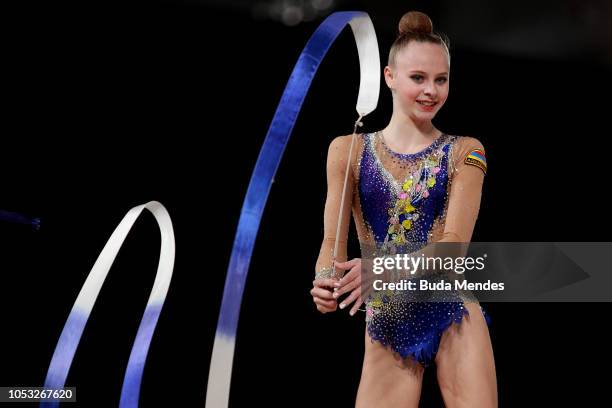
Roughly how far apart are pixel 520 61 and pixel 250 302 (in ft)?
5.00

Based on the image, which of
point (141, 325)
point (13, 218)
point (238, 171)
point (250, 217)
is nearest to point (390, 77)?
point (250, 217)

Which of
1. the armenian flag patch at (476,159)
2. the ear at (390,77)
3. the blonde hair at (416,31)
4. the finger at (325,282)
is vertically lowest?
the finger at (325,282)

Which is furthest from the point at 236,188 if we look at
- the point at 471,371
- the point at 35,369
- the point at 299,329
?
the point at 471,371

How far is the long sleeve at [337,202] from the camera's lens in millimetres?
2102

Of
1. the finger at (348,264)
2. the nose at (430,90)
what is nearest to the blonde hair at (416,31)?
the nose at (430,90)

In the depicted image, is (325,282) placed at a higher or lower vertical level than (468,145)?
lower

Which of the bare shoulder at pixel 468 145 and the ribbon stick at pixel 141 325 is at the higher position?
the bare shoulder at pixel 468 145

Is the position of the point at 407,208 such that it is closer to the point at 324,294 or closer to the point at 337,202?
the point at 337,202

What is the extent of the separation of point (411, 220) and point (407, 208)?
0.12 ft

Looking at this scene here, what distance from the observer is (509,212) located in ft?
10.0

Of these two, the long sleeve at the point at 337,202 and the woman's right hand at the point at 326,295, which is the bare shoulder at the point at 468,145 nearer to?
the long sleeve at the point at 337,202

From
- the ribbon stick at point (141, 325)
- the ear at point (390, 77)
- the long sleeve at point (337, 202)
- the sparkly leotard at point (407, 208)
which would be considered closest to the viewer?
the sparkly leotard at point (407, 208)

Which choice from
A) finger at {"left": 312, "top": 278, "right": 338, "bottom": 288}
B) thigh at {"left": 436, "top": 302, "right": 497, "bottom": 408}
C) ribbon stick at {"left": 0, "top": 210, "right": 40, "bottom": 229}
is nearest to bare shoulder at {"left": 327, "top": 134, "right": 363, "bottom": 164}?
finger at {"left": 312, "top": 278, "right": 338, "bottom": 288}

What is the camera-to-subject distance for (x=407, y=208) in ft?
6.87
